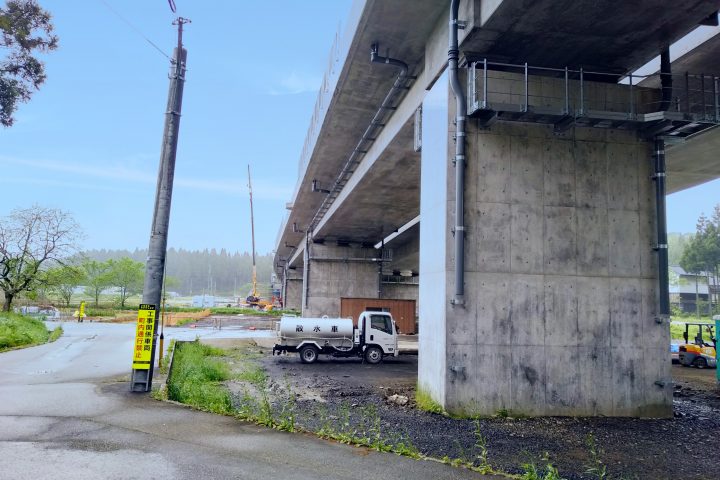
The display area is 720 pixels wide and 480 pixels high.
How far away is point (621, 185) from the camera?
10836 millimetres

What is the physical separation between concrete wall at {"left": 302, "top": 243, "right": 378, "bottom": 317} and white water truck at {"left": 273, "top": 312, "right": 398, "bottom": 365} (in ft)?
59.2

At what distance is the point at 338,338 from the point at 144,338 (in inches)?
366

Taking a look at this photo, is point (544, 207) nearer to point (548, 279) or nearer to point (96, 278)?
point (548, 279)

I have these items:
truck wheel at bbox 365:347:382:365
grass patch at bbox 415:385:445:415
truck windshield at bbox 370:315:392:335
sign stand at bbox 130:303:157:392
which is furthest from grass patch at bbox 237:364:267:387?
truck windshield at bbox 370:315:392:335

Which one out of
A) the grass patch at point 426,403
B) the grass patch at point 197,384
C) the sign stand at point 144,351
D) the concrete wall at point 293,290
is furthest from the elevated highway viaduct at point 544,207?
the concrete wall at point 293,290

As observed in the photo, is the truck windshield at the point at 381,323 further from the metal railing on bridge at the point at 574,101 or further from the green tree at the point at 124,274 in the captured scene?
the green tree at the point at 124,274

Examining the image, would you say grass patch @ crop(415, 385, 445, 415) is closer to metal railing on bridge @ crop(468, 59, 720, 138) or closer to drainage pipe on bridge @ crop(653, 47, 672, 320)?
drainage pipe on bridge @ crop(653, 47, 672, 320)

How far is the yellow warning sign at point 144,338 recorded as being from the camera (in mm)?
10750

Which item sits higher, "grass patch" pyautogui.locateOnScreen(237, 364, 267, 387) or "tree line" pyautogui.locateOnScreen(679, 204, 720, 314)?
"tree line" pyautogui.locateOnScreen(679, 204, 720, 314)

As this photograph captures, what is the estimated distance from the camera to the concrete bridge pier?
996cm

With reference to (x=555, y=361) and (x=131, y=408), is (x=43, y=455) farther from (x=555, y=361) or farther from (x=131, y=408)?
(x=555, y=361)

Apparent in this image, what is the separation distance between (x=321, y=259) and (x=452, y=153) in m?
28.0

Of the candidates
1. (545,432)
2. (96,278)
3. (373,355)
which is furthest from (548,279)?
(96,278)

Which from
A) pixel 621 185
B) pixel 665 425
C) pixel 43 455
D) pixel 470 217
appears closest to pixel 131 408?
pixel 43 455
